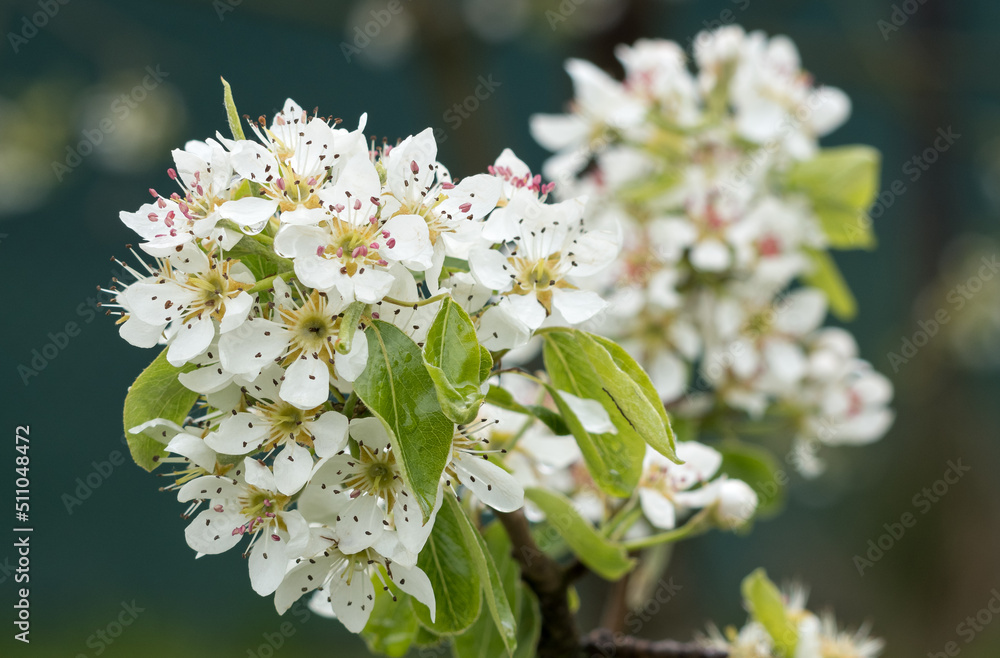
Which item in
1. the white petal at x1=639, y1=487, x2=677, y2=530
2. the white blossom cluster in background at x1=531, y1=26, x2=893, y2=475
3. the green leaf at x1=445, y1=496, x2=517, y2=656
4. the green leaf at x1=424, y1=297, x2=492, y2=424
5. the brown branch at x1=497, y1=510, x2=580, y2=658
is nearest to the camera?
the green leaf at x1=424, y1=297, x2=492, y2=424

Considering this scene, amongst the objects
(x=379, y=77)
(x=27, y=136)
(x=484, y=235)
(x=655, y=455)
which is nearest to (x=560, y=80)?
(x=379, y=77)

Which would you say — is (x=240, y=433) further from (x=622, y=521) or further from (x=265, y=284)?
(x=622, y=521)

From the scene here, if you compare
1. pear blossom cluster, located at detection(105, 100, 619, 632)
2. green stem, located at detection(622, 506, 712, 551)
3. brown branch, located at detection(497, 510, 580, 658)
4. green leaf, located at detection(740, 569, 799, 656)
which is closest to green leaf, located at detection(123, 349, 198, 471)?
pear blossom cluster, located at detection(105, 100, 619, 632)

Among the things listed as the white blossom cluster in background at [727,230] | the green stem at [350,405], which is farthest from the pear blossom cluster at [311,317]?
the white blossom cluster in background at [727,230]

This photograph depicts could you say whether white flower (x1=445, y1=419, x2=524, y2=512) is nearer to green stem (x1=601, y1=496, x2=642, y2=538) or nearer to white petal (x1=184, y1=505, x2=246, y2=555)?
white petal (x1=184, y1=505, x2=246, y2=555)

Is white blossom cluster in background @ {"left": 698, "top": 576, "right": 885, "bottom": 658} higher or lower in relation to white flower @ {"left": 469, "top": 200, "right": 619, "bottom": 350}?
lower

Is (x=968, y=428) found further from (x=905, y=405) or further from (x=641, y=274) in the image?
(x=641, y=274)

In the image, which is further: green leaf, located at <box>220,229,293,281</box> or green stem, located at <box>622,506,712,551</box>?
green stem, located at <box>622,506,712,551</box>

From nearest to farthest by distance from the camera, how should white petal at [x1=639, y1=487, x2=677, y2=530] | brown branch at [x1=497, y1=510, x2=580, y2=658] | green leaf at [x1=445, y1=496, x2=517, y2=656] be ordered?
1. green leaf at [x1=445, y1=496, x2=517, y2=656]
2. brown branch at [x1=497, y1=510, x2=580, y2=658]
3. white petal at [x1=639, y1=487, x2=677, y2=530]

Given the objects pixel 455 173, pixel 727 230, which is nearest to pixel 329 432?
pixel 727 230
